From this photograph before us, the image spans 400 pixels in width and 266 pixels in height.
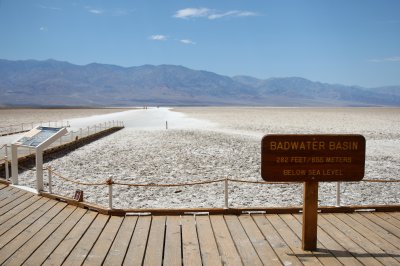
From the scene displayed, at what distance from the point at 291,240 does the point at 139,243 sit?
2513 mm

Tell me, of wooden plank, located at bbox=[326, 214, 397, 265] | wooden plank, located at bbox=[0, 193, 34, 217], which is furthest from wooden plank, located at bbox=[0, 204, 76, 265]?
wooden plank, located at bbox=[326, 214, 397, 265]

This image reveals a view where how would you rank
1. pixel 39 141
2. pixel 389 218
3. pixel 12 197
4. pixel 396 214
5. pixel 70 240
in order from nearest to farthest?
pixel 70 240, pixel 389 218, pixel 396 214, pixel 12 197, pixel 39 141

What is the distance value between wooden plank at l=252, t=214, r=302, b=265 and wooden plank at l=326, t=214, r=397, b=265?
3.97ft

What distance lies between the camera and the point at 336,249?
652cm

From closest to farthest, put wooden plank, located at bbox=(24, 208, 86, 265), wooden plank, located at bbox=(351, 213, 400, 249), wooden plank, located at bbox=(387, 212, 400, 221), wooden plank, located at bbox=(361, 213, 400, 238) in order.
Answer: wooden plank, located at bbox=(24, 208, 86, 265), wooden plank, located at bbox=(351, 213, 400, 249), wooden plank, located at bbox=(361, 213, 400, 238), wooden plank, located at bbox=(387, 212, 400, 221)

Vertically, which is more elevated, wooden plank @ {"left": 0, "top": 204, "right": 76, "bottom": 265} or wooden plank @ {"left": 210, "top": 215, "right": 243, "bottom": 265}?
wooden plank @ {"left": 0, "top": 204, "right": 76, "bottom": 265}

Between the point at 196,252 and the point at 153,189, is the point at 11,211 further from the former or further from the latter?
the point at 153,189

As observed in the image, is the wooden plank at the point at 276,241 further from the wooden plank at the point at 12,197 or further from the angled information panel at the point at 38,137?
the wooden plank at the point at 12,197

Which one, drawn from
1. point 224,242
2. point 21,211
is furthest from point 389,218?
point 21,211

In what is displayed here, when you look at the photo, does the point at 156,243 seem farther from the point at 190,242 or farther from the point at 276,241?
the point at 276,241

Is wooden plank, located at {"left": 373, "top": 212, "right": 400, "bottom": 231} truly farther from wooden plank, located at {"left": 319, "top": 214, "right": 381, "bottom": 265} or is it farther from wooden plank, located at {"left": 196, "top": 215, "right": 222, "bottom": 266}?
wooden plank, located at {"left": 196, "top": 215, "right": 222, "bottom": 266}

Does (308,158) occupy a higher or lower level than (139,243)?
higher

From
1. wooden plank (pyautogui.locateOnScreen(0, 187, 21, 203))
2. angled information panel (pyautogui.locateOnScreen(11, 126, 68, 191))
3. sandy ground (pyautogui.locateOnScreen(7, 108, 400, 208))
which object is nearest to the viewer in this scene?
angled information panel (pyautogui.locateOnScreen(11, 126, 68, 191))

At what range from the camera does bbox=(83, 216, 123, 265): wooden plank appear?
6.07m
